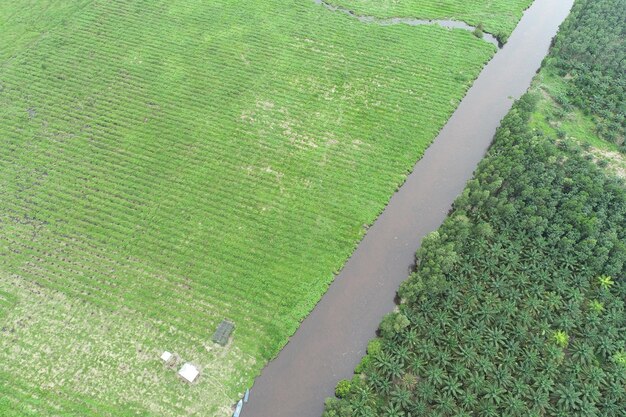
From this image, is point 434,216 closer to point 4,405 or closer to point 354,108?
point 354,108

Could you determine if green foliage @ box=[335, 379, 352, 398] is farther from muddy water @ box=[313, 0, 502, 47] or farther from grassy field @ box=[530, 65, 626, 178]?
muddy water @ box=[313, 0, 502, 47]

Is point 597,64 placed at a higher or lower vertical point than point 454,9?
lower

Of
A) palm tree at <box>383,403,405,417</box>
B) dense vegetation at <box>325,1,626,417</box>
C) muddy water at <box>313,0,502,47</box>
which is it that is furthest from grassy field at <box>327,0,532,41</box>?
palm tree at <box>383,403,405,417</box>

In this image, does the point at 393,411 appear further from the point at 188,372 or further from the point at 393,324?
the point at 188,372

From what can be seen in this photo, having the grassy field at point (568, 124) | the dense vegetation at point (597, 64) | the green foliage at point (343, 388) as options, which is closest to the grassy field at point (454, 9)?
the dense vegetation at point (597, 64)

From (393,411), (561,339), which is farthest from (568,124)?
(393,411)

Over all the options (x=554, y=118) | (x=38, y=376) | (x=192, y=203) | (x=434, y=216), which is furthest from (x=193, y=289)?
(x=554, y=118)
